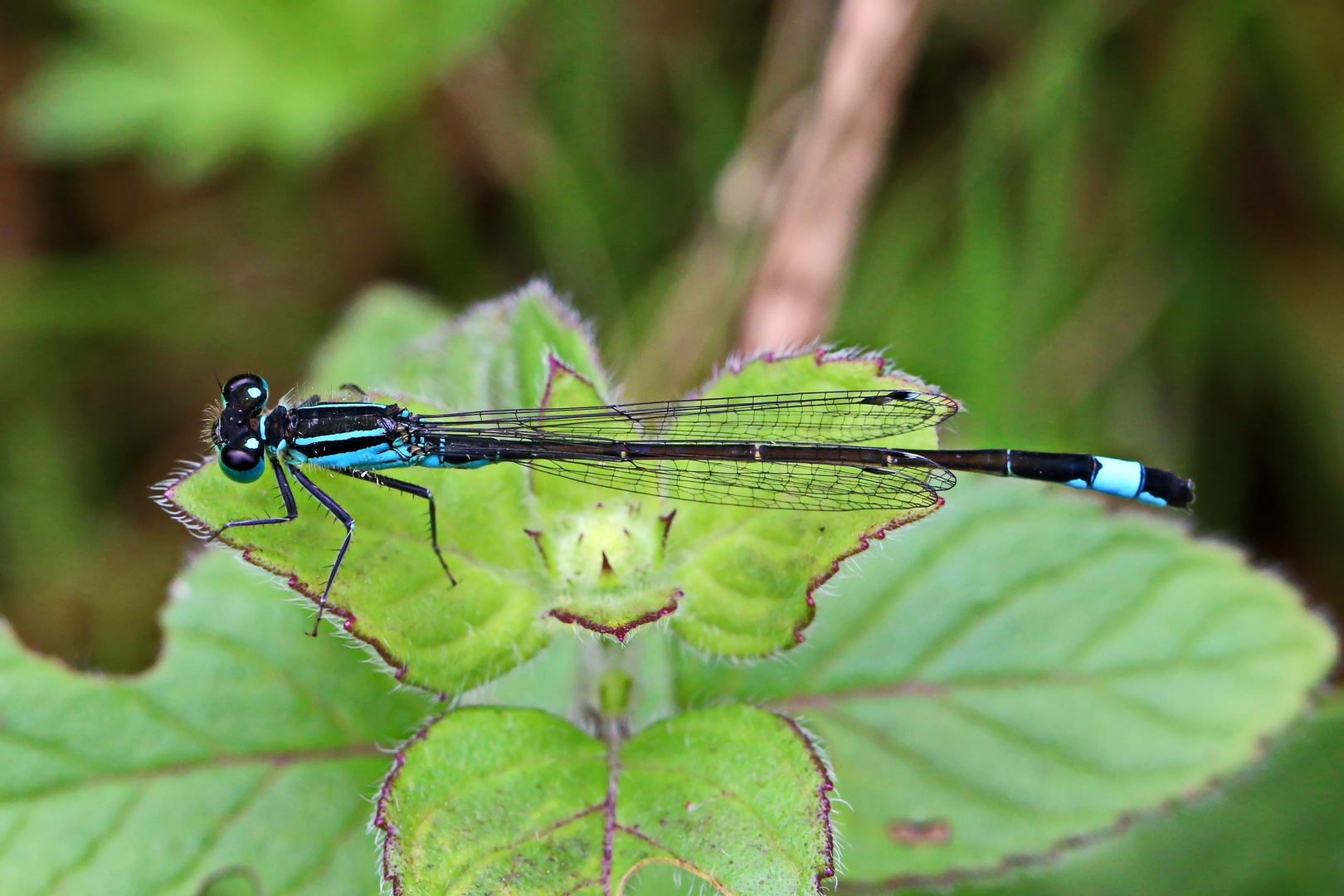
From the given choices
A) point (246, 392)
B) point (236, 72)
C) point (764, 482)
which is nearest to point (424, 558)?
point (764, 482)

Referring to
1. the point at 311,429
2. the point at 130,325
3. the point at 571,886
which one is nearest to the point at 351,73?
the point at 130,325

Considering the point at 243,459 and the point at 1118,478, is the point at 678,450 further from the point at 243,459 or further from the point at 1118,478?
the point at 1118,478

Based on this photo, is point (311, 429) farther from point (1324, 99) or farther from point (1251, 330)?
point (1324, 99)

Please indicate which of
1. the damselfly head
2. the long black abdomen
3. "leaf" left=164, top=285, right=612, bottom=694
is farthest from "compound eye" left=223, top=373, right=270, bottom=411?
the long black abdomen

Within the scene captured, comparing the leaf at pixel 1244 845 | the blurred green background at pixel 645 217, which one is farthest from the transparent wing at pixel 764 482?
the blurred green background at pixel 645 217

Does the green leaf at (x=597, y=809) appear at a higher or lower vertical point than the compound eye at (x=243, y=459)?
→ lower

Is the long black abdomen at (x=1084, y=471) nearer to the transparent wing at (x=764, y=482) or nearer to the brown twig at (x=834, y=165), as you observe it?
the transparent wing at (x=764, y=482)
